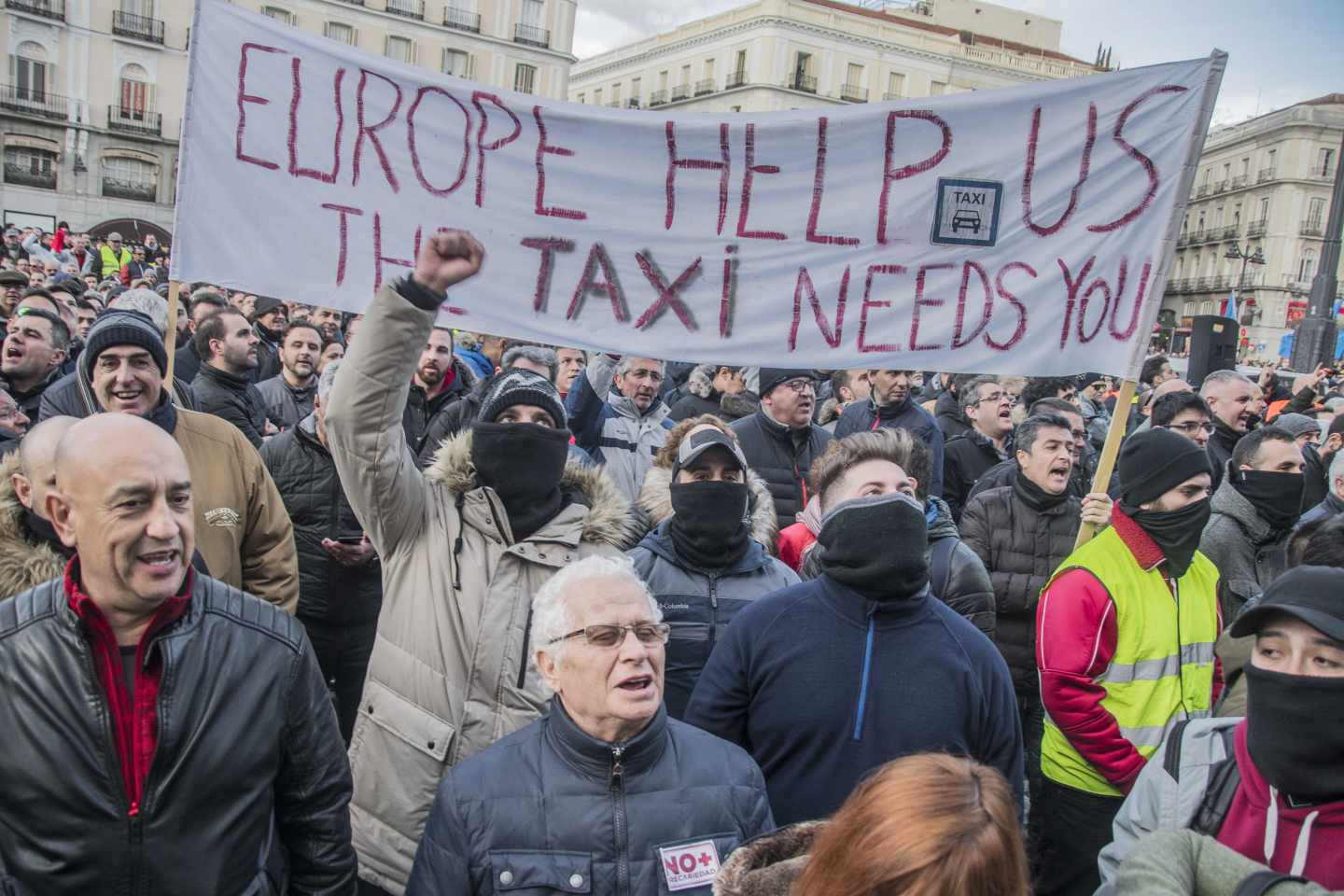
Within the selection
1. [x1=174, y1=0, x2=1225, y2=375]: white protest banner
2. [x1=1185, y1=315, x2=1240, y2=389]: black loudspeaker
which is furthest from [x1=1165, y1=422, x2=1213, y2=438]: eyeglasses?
[x1=1185, y1=315, x2=1240, y2=389]: black loudspeaker

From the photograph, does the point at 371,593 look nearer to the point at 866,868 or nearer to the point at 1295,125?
the point at 866,868

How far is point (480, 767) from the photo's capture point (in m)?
2.25

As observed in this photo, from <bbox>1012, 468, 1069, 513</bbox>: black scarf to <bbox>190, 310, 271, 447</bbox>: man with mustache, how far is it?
3.82 m

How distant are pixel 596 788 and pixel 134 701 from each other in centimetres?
97

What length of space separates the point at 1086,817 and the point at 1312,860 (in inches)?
55.1

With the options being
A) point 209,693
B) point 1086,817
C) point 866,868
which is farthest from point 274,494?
point 1086,817

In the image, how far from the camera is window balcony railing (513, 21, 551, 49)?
170 ft

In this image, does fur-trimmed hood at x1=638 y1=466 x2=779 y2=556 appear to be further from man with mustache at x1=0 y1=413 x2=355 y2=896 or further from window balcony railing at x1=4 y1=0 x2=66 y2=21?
window balcony railing at x1=4 y1=0 x2=66 y2=21

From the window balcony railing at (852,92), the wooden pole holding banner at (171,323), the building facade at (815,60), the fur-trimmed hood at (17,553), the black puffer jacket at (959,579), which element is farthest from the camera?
the window balcony railing at (852,92)

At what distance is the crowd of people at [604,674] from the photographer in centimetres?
202

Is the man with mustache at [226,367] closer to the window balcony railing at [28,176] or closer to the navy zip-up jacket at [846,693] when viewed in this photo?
the navy zip-up jacket at [846,693]

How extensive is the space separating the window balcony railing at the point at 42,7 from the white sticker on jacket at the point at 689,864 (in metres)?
48.9

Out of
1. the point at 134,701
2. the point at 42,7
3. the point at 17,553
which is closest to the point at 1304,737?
the point at 134,701

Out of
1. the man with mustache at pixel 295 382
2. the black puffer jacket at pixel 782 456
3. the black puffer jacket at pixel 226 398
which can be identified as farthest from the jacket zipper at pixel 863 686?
the man with mustache at pixel 295 382
